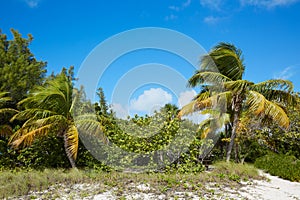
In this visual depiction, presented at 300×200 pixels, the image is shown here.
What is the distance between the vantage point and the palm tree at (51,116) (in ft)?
30.6

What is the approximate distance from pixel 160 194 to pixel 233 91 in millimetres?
6509

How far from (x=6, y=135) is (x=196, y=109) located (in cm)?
860

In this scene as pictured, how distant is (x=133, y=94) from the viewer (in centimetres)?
1149

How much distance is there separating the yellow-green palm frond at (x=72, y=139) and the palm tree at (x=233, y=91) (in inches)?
191

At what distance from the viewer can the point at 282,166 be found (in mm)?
10148

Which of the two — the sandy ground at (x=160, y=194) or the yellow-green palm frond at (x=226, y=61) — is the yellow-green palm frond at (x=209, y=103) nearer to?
the yellow-green palm frond at (x=226, y=61)

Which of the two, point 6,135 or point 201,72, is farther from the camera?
point 201,72

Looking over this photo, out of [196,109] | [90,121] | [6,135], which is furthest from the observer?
[196,109]

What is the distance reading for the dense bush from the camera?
957 cm

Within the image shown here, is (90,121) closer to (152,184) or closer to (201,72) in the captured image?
(152,184)

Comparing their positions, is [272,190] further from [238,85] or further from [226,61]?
[226,61]

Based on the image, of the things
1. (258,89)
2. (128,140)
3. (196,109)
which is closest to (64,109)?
(128,140)

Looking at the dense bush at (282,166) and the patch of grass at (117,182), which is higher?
the dense bush at (282,166)

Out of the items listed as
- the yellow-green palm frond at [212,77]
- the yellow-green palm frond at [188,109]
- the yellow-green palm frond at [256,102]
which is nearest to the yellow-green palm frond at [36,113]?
the yellow-green palm frond at [188,109]
